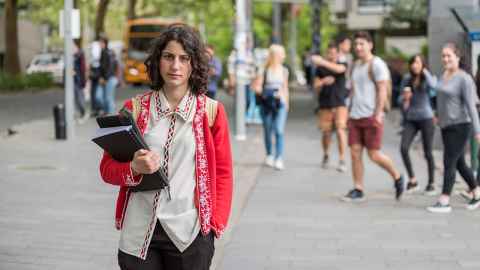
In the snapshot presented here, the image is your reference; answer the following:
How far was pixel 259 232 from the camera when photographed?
814 cm

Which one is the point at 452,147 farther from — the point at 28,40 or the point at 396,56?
the point at 28,40

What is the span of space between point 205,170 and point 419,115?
7049 mm

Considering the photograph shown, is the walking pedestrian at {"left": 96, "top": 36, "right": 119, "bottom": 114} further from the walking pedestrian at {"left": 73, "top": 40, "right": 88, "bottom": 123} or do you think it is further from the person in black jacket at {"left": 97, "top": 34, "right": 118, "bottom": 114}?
the walking pedestrian at {"left": 73, "top": 40, "right": 88, "bottom": 123}

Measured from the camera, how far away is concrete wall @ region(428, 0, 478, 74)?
15734 mm

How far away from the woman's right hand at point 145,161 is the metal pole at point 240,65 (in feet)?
42.4

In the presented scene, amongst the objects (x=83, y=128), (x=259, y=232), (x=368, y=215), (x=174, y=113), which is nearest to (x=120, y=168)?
(x=174, y=113)

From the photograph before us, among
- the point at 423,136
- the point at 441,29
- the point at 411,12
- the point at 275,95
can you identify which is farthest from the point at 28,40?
the point at 423,136

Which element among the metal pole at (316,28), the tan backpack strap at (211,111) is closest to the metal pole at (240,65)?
the metal pole at (316,28)

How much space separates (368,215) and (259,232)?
4.50 feet

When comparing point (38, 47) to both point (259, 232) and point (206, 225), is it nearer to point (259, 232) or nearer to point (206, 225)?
point (259, 232)

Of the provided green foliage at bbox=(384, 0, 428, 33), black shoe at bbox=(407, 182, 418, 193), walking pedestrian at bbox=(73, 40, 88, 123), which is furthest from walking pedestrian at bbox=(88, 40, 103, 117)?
green foliage at bbox=(384, 0, 428, 33)

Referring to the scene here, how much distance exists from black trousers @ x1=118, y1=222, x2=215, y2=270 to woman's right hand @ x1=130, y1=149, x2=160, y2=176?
26cm

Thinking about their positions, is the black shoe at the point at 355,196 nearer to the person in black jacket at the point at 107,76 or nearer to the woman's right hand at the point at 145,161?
the woman's right hand at the point at 145,161

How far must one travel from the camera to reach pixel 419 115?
10555 mm
